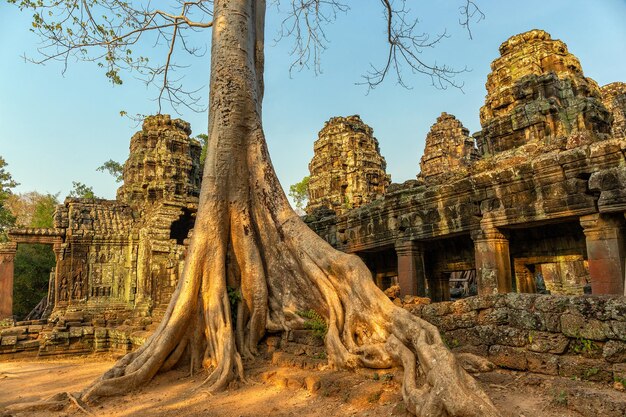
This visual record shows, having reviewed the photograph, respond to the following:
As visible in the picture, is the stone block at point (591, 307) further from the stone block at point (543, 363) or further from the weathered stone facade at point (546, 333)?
the stone block at point (543, 363)

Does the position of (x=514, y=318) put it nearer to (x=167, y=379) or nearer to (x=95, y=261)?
(x=167, y=379)

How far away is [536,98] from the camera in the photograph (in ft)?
27.8

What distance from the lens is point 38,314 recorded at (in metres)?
17.8

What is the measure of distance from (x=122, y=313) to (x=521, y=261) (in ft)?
37.1

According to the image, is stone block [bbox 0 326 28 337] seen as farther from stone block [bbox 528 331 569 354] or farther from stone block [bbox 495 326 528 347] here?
stone block [bbox 528 331 569 354]

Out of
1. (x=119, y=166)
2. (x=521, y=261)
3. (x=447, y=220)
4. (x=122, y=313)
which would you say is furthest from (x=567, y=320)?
(x=119, y=166)

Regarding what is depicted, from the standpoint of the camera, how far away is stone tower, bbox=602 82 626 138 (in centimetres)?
1650

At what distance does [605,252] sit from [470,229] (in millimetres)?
1956

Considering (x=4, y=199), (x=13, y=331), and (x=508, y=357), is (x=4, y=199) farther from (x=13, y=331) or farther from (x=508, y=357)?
(x=508, y=357)

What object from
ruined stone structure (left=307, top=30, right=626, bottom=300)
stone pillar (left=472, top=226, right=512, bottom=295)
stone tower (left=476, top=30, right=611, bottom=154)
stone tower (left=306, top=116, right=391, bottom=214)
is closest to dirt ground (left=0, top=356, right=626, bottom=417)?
ruined stone structure (left=307, top=30, right=626, bottom=300)

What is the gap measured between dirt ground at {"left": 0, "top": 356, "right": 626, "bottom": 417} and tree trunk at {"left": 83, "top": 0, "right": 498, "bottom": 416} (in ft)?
0.52

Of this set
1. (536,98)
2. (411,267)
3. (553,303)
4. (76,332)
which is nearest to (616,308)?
(553,303)

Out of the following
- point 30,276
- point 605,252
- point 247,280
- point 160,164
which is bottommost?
point 247,280

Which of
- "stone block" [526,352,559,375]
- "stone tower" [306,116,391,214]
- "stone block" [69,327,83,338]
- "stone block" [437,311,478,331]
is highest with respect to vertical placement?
"stone tower" [306,116,391,214]
